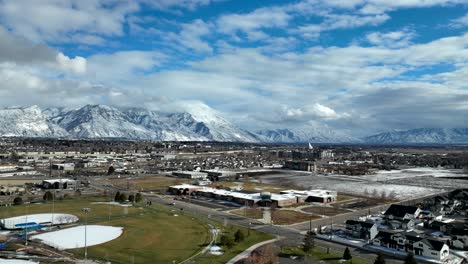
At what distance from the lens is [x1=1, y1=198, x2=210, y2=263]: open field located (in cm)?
3111

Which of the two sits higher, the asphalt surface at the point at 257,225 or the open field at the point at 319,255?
the asphalt surface at the point at 257,225

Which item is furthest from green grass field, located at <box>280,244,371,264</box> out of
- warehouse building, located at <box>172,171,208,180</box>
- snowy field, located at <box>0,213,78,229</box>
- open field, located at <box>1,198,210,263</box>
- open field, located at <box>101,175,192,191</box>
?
warehouse building, located at <box>172,171,208,180</box>

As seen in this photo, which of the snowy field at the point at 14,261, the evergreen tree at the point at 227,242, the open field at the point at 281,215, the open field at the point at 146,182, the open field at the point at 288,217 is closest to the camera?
the snowy field at the point at 14,261

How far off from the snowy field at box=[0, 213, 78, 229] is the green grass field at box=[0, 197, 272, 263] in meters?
1.68

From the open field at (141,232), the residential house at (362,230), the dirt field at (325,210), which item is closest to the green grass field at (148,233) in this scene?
the open field at (141,232)

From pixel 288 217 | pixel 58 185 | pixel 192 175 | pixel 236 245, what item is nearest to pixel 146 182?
pixel 192 175

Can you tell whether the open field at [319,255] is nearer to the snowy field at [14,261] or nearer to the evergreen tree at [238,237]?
the evergreen tree at [238,237]

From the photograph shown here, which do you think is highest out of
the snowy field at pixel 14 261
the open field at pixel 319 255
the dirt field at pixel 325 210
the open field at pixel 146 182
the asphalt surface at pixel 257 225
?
the open field at pixel 146 182

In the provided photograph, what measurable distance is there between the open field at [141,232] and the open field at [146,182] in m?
17.7

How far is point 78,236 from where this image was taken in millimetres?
35969

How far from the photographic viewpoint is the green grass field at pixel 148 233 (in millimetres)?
30830

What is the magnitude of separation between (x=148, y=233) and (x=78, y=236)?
20.5 feet

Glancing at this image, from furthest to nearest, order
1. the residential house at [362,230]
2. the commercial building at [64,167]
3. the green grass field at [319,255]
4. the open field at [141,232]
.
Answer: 1. the commercial building at [64,167]
2. the residential house at [362,230]
3. the open field at [141,232]
4. the green grass field at [319,255]

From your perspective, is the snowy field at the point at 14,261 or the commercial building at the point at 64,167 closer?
the snowy field at the point at 14,261
